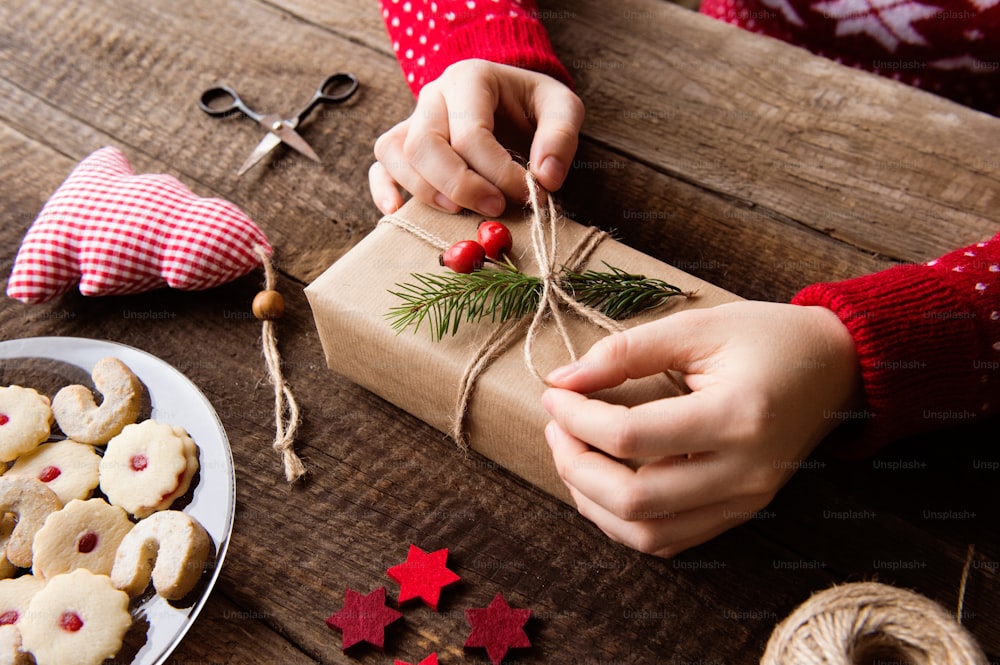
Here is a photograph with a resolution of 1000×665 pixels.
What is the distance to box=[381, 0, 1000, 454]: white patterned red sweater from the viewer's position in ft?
2.52

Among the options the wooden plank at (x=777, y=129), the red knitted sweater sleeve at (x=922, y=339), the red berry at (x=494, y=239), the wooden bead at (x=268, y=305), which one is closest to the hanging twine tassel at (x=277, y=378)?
the wooden bead at (x=268, y=305)

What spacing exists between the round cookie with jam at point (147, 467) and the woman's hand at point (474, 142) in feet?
1.28

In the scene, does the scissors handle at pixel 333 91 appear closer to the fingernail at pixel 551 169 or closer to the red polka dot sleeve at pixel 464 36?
the red polka dot sleeve at pixel 464 36

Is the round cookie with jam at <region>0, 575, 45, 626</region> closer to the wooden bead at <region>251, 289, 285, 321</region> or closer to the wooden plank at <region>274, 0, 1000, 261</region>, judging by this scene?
the wooden bead at <region>251, 289, 285, 321</region>

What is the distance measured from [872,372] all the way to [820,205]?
1.23 feet

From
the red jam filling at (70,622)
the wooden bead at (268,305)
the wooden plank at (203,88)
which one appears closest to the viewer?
the red jam filling at (70,622)

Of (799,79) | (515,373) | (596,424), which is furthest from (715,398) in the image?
(799,79)

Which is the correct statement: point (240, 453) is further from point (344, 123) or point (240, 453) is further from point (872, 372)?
point (872, 372)

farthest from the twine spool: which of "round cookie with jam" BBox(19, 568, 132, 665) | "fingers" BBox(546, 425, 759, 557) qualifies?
"round cookie with jam" BBox(19, 568, 132, 665)

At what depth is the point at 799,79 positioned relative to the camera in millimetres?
1178

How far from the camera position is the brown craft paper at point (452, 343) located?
2.58ft

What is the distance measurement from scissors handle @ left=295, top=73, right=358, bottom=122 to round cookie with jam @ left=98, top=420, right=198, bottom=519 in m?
0.58

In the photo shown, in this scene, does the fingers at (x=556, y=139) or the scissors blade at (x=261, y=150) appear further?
the scissors blade at (x=261, y=150)

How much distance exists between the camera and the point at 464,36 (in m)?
1.08
